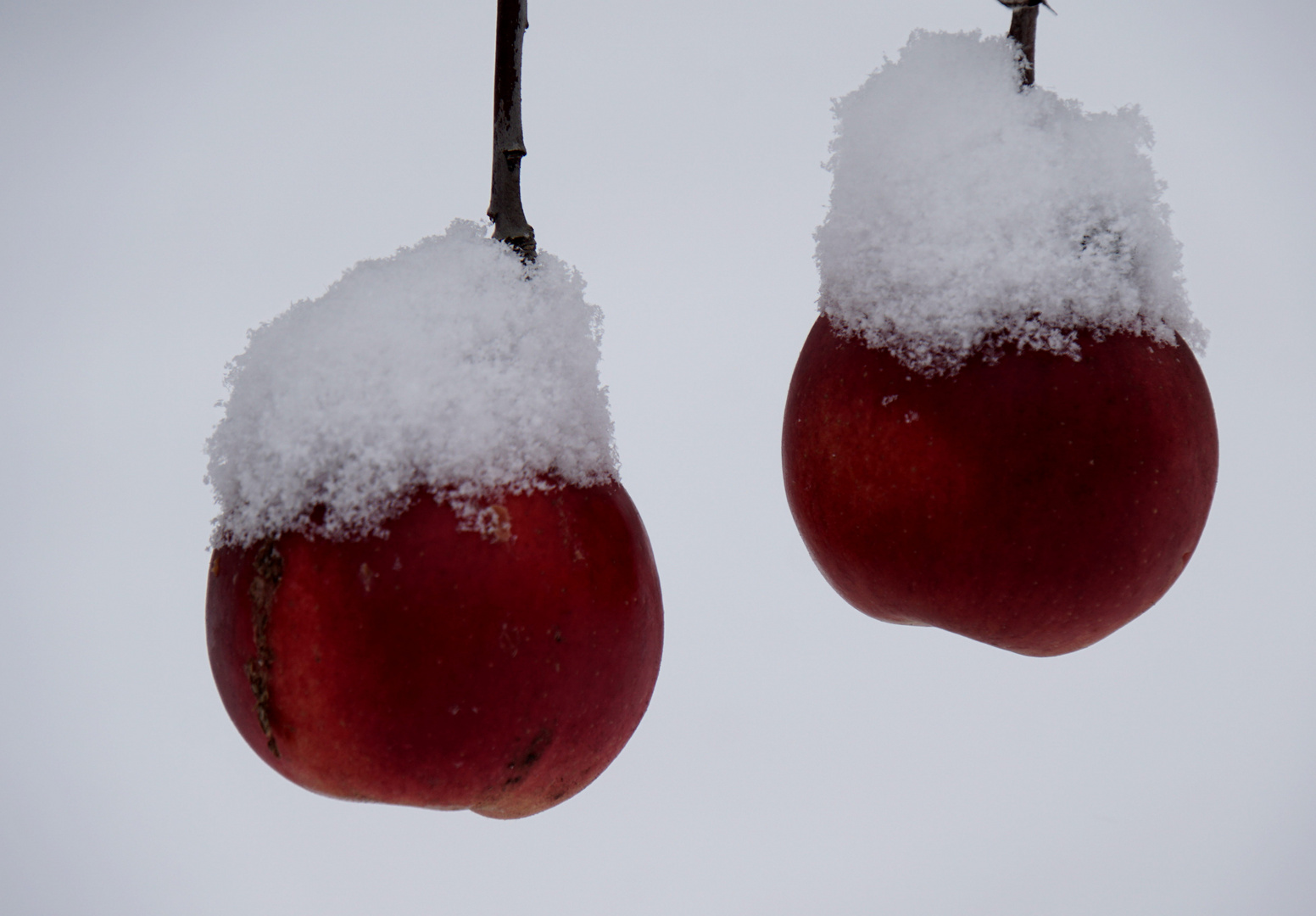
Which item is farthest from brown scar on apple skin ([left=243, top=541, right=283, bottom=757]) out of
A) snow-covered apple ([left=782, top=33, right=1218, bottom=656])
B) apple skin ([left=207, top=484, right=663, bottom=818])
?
snow-covered apple ([left=782, top=33, right=1218, bottom=656])

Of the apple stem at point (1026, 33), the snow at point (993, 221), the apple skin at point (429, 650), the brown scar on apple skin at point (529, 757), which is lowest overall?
the brown scar on apple skin at point (529, 757)

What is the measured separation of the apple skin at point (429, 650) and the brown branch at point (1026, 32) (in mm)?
349

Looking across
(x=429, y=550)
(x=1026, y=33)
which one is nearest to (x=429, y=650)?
(x=429, y=550)

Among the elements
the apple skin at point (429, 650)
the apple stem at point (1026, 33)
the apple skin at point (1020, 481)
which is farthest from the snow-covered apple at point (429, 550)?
the apple stem at point (1026, 33)

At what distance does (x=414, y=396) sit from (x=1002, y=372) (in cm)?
30

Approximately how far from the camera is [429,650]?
437 millimetres

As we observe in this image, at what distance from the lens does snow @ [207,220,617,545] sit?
460 millimetres

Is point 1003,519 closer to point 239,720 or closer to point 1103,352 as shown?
point 1103,352

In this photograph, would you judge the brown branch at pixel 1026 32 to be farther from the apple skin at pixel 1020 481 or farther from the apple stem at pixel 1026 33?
the apple skin at pixel 1020 481

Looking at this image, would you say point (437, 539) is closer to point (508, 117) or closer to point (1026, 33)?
point (508, 117)

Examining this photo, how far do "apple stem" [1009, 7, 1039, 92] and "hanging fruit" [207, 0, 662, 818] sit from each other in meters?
0.28

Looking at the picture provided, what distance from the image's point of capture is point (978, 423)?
48 centimetres

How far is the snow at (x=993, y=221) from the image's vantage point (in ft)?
1.62

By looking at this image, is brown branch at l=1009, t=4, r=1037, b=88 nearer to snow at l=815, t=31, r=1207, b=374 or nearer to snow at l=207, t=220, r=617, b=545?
snow at l=815, t=31, r=1207, b=374
